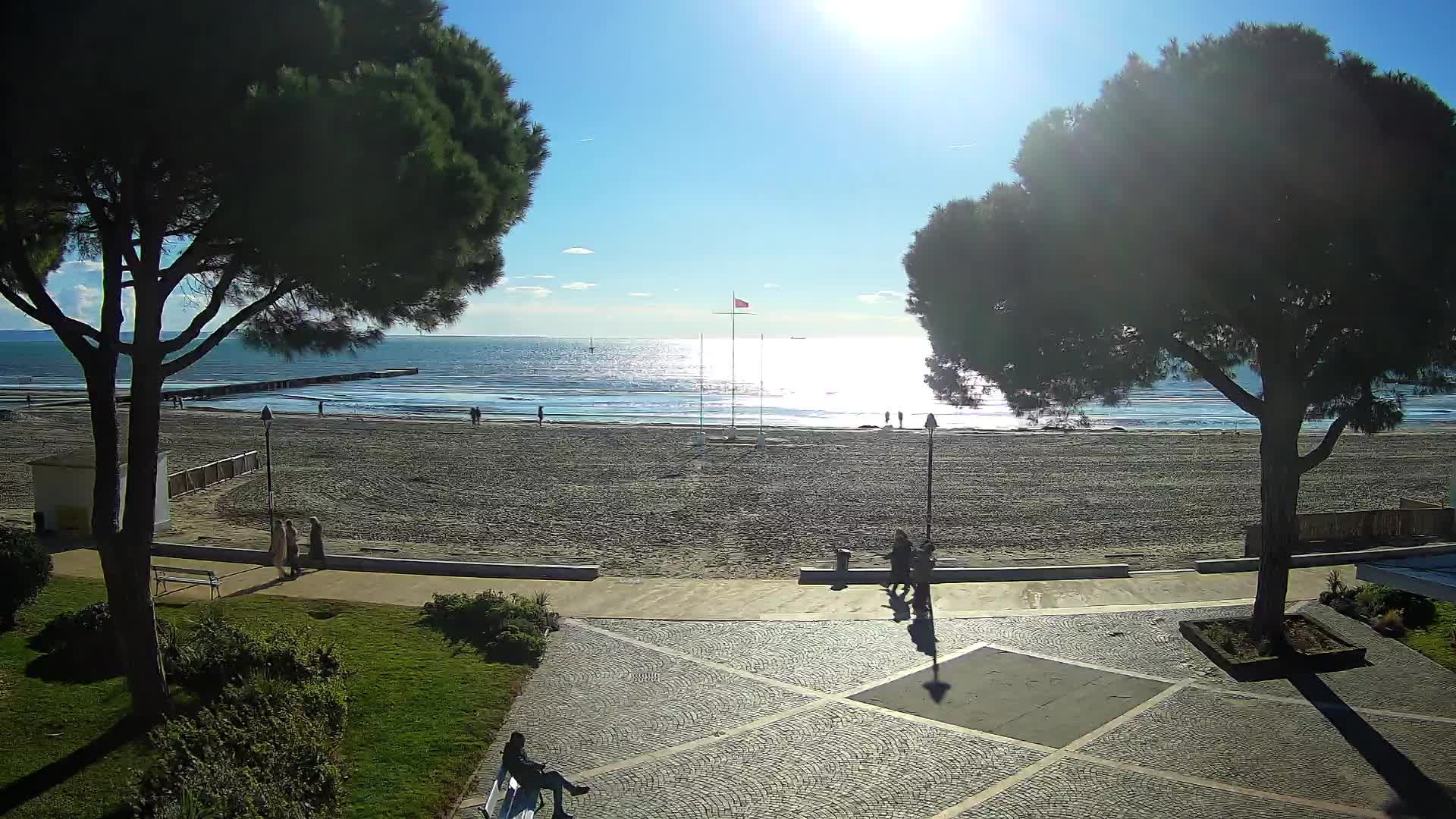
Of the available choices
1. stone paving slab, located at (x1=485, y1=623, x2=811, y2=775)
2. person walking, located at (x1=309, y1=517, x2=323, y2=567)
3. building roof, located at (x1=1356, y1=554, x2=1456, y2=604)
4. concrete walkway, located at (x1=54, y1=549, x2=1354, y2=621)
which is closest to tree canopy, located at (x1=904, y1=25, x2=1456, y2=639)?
building roof, located at (x1=1356, y1=554, x2=1456, y2=604)

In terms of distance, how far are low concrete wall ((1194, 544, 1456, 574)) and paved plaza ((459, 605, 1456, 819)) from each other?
385cm

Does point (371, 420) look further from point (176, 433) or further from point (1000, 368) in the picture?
point (1000, 368)

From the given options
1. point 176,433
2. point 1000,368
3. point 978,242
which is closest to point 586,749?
point 1000,368

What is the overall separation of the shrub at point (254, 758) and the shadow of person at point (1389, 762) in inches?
363

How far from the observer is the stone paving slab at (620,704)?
9406mm

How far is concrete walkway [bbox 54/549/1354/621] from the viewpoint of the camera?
1466cm

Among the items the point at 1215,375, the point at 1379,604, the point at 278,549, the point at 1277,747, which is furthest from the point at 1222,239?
the point at 278,549

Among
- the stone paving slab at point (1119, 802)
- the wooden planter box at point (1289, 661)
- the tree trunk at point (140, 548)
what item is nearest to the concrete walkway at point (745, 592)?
the wooden planter box at point (1289, 661)

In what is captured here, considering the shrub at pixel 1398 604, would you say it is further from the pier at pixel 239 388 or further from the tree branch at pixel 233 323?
the pier at pixel 239 388

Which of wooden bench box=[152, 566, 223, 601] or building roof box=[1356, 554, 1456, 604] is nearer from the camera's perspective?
building roof box=[1356, 554, 1456, 604]

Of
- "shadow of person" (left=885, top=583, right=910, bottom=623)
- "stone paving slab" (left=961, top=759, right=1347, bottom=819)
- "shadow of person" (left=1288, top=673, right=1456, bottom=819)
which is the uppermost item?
"shadow of person" (left=885, top=583, right=910, bottom=623)

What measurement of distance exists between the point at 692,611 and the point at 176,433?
4284cm

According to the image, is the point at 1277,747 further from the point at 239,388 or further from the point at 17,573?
the point at 239,388

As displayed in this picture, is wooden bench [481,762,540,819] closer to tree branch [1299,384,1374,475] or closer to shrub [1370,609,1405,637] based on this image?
tree branch [1299,384,1374,475]
